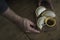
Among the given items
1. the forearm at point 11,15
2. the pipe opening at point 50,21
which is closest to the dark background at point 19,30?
the pipe opening at point 50,21

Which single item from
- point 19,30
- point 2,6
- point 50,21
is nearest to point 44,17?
point 50,21

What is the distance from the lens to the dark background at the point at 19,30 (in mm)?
1015

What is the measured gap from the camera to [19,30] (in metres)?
1.05

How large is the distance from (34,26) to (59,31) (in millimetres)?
152

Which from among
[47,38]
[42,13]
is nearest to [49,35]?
[47,38]

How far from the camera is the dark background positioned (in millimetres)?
1015

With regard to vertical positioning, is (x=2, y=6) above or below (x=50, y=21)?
above

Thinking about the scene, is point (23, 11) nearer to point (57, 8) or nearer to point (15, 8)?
point (15, 8)

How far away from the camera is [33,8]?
114 cm

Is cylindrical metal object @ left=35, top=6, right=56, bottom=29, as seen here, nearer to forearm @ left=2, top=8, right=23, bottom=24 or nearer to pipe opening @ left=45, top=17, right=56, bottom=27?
pipe opening @ left=45, top=17, right=56, bottom=27

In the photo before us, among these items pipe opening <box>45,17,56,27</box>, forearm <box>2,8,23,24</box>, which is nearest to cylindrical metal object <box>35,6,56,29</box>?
pipe opening <box>45,17,56,27</box>

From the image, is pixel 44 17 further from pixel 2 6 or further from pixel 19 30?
pixel 2 6

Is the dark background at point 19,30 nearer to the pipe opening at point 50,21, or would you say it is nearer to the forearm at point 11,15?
the pipe opening at point 50,21

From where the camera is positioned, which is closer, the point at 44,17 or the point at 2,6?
the point at 2,6
